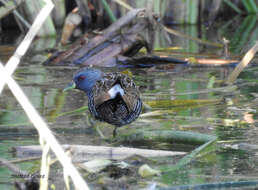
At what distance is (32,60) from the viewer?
7.67 meters

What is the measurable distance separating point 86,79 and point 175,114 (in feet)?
2.50

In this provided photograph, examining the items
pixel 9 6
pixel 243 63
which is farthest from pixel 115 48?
pixel 243 63

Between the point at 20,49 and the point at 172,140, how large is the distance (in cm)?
173

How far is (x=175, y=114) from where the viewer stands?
4645 mm

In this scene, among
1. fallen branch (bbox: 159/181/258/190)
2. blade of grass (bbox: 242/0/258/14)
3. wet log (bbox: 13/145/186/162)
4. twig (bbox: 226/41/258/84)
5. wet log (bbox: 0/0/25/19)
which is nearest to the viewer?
fallen branch (bbox: 159/181/258/190)

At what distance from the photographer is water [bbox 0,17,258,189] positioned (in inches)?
127

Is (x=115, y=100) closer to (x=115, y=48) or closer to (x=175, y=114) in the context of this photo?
(x=175, y=114)

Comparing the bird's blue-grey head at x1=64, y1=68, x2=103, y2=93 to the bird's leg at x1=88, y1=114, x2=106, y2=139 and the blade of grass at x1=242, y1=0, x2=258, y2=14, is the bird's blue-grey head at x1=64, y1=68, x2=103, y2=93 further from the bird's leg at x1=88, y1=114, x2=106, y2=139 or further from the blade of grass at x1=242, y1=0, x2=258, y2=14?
the blade of grass at x1=242, y1=0, x2=258, y2=14

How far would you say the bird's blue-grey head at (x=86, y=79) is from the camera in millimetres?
4551

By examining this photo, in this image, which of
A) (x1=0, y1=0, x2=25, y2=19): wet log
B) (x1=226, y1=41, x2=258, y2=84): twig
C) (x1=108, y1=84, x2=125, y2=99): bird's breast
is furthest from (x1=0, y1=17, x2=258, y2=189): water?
(x1=0, y1=0, x2=25, y2=19): wet log

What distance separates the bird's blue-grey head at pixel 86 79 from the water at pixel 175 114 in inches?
9.2

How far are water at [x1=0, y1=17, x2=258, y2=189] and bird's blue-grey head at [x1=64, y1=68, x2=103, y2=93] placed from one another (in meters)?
0.23

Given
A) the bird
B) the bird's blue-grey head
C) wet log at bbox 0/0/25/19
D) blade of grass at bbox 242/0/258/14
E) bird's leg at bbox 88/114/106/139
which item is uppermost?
blade of grass at bbox 242/0/258/14

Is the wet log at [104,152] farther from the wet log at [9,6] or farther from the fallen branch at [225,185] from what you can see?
the wet log at [9,6]
